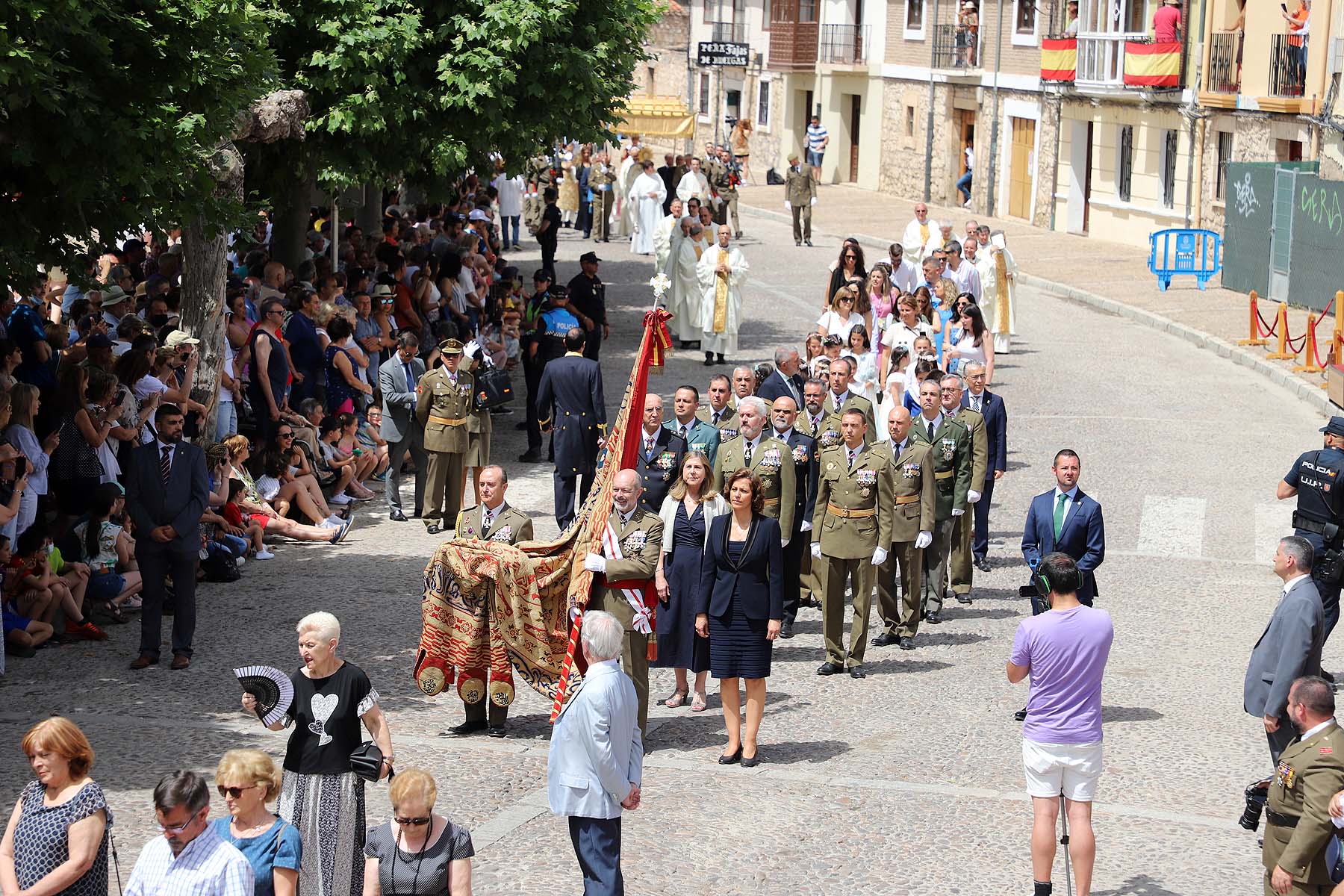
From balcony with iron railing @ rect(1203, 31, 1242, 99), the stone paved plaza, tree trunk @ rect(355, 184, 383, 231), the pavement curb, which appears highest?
balcony with iron railing @ rect(1203, 31, 1242, 99)

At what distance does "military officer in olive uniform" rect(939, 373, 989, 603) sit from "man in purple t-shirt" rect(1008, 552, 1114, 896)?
473cm

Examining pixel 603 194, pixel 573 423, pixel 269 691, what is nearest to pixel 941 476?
pixel 573 423

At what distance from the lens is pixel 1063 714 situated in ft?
25.8

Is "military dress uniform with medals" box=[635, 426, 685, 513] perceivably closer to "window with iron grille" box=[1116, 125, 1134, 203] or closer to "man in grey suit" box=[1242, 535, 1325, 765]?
"man in grey suit" box=[1242, 535, 1325, 765]

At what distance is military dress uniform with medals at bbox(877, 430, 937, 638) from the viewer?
465 inches

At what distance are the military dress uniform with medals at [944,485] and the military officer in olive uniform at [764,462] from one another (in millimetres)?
1300

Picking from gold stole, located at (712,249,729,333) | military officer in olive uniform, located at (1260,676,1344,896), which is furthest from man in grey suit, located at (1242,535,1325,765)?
gold stole, located at (712,249,729,333)

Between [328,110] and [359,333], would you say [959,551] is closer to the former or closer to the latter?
[359,333]

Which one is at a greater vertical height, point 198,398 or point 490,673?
point 198,398

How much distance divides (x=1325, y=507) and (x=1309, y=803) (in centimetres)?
442

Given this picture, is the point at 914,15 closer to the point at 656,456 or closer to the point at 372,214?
the point at 372,214

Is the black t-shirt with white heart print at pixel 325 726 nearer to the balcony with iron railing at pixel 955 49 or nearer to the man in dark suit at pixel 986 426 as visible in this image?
the man in dark suit at pixel 986 426

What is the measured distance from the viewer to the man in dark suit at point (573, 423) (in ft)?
47.7

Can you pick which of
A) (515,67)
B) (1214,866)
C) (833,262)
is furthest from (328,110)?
(833,262)
